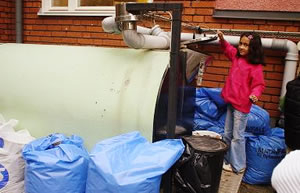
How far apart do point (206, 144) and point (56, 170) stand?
103cm

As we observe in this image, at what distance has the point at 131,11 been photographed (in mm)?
2021

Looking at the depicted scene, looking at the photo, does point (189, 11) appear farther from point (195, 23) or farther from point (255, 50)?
point (255, 50)

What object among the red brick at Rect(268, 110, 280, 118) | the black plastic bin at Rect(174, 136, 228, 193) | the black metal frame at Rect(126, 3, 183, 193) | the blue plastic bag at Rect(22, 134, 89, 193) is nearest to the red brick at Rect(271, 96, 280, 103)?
the red brick at Rect(268, 110, 280, 118)

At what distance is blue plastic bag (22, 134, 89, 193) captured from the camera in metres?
1.87

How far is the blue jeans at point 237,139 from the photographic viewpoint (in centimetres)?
297

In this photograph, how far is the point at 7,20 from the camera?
16.5ft

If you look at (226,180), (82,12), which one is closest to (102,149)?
(226,180)

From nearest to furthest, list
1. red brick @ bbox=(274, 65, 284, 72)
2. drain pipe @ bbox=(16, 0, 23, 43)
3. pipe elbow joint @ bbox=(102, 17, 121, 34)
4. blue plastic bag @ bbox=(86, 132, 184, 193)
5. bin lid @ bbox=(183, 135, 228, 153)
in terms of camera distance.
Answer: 1. blue plastic bag @ bbox=(86, 132, 184, 193)
2. bin lid @ bbox=(183, 135, 228, 153)
3. pipe elbow joint @ bbox=(102, 17, 121, 34)
4. red brick @ bbox=(274, 65, 284, 72)
5. drain pipe @ bbox=(16, 0, 23, 43)

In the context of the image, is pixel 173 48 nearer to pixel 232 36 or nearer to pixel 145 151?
pixel 145 151

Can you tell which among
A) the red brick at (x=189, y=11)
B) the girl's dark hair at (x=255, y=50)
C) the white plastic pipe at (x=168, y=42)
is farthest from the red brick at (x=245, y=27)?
the girl's dark hair at (x=255, y=50)

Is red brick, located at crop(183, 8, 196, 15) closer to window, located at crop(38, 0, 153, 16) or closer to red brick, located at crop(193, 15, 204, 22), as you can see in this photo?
red brick, located at crop(193, 15, 204, 22)

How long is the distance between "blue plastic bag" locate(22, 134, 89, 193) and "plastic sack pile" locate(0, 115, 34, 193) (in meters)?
0.24

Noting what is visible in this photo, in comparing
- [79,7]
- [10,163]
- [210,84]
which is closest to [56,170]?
[10,163]

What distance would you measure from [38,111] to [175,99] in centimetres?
118
